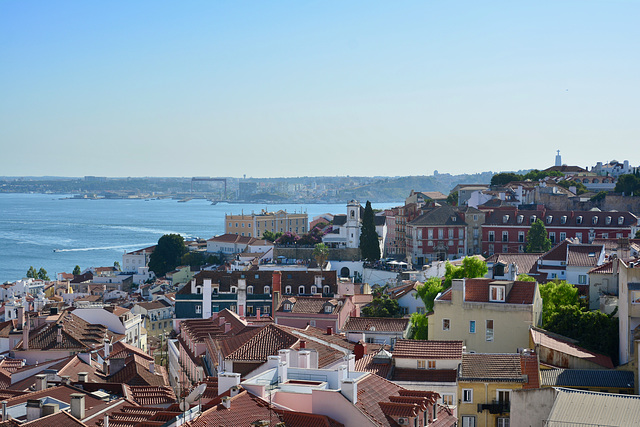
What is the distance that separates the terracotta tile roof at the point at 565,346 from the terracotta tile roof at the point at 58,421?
924 cm

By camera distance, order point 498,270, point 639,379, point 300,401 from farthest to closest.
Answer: point 498,270 → point 639,379 → point 300,401

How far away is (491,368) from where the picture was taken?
15.1 meters

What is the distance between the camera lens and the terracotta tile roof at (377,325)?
25.6m

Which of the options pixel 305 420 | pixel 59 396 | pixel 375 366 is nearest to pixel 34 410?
pixel 59 396

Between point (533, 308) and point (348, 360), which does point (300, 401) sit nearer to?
point (348, 360)

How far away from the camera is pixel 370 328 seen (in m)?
25.9

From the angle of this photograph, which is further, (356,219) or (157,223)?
(157,223)

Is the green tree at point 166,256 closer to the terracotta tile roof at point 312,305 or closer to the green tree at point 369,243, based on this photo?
the green tree at point 369,243

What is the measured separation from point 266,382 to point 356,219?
4072 centimetres

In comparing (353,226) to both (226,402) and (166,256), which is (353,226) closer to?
(166,256)

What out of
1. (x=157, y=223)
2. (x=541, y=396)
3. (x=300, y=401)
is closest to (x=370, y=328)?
(x=541, y=396)

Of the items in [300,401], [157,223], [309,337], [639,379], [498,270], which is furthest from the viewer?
[157,223]

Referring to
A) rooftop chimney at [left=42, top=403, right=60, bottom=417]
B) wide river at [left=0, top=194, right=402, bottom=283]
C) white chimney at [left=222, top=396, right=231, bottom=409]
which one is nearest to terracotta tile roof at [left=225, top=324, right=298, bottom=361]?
rooftop chimney at [left=42, top=403, right=60, bottom=417]

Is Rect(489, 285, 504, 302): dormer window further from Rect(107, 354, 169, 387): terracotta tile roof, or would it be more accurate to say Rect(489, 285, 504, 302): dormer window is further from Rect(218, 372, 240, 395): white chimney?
Rect(218, 372, 240, 395): white chimney
